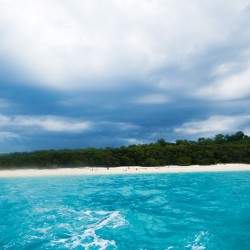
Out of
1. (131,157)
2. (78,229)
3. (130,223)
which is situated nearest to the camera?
(78,229)

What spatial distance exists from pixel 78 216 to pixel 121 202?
5.11 m

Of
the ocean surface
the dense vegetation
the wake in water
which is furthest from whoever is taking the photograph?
the dense vegetation

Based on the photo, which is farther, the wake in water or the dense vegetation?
the dense vegetation

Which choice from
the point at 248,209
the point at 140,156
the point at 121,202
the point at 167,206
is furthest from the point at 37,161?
the point at 248,209

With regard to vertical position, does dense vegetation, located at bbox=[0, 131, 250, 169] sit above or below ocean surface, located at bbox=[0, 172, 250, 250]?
above

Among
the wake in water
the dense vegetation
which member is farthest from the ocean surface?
the dense vegetation

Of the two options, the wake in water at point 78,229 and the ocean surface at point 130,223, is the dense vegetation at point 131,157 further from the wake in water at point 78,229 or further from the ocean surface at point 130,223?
the wake in water at point 78,229

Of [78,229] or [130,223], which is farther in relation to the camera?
[130,223]

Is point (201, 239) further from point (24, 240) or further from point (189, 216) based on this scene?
point (24, 240)

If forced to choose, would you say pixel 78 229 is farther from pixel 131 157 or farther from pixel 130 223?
pixel 131 157

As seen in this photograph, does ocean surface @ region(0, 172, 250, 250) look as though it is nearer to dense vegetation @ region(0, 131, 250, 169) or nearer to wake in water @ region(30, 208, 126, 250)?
wake in water @ region(30, 208, 126, 250)

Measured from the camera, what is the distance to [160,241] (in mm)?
10578

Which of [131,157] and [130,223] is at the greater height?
[131,157]

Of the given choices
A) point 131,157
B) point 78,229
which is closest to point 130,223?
point 78,229
